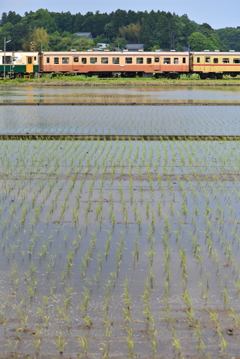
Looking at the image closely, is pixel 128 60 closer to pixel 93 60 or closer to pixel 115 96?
pixel 93 60

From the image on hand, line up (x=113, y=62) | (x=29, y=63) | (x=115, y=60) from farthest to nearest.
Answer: (x=29, y=63) → (x=113, y=62) → (x=115, y=60)

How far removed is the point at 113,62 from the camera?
1860 inches

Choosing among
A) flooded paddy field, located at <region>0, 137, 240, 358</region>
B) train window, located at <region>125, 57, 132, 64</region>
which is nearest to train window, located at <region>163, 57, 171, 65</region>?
train window, located at <region>125, 57, 132, 64</region>

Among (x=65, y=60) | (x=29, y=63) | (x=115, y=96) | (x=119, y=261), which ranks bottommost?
(x=119, y=261)

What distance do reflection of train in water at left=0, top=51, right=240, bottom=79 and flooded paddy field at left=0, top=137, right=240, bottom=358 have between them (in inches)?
1536

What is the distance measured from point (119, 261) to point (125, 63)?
1709 inches

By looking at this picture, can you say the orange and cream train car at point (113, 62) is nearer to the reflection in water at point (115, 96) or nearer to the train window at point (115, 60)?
the train window at point (115, 60)

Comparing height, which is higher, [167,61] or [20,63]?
[167,61]

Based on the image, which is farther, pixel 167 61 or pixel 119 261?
pixel 167 61

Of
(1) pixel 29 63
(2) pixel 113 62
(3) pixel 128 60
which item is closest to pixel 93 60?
(2) pixel 113 62

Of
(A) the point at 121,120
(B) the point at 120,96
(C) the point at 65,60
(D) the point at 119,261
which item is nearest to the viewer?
(D) the point at 119,261

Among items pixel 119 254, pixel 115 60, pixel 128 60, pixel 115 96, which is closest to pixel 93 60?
pixel 115 60

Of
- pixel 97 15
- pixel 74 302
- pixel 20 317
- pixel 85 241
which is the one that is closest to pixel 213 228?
pixel 85 241

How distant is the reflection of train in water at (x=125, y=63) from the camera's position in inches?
1864
